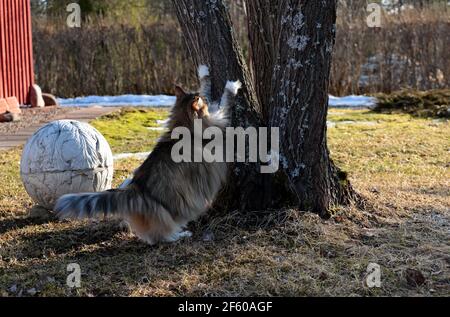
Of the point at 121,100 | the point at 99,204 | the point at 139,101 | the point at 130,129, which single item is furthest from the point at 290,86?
the point at 121,100

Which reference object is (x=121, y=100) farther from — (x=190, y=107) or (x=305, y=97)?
(x=305, y=97)

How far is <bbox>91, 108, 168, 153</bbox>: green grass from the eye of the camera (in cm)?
1000

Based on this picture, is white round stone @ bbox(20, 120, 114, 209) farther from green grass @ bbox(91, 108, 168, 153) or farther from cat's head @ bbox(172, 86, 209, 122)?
green grass @ bbox(91, 108, 168, 153)

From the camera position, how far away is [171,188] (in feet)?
15.5

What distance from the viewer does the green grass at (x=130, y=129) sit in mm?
10000

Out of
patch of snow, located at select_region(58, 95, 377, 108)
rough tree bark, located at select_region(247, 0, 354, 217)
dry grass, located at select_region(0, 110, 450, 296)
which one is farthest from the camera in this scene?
patch of snow, located at select_region(58, 95, 377, 108)

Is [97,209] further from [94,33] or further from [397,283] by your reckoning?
[94,33]

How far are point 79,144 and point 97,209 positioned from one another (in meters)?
1.60

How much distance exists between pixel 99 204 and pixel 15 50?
1188 cm

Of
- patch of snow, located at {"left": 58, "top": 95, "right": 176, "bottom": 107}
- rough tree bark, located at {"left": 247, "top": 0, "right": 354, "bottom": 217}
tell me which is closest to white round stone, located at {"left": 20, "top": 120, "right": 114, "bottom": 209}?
rough tree bark, located at {"left": 247, "top": 0, "right": 354, "bottom": 217}

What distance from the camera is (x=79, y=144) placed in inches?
227

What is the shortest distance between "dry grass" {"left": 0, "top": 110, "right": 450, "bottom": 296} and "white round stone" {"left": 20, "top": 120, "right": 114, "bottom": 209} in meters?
0.31

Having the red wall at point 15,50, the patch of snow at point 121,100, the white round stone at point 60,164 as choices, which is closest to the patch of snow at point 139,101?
the patch of snow at point 121,100

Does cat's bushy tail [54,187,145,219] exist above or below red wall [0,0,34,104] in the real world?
below
